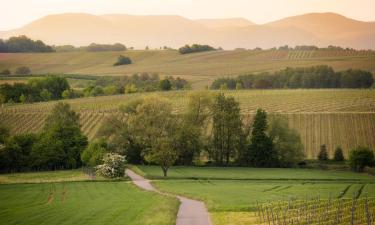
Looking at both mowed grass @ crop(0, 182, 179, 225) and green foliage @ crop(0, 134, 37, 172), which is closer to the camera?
mowed grass @ crop(0, 182, 179, 225)

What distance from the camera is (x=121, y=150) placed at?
86875mm

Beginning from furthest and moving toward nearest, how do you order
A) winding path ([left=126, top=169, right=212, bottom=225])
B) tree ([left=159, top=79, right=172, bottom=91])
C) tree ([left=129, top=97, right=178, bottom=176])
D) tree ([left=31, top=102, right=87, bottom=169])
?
1. tree ([left=159, top=79, right=172, bottom=91])
2. tree ([left=129, top=97, right=178, bottom=176])
3. tree ([left=31, top=102, right=87, bottom=169])
4. winding path ([left=126, top=169, right=212, bottom=225])

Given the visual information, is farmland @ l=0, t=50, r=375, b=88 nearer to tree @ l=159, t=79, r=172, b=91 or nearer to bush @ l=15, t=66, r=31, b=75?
bush @ l=15, t=66, r=31, b=75

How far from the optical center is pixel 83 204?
151ft

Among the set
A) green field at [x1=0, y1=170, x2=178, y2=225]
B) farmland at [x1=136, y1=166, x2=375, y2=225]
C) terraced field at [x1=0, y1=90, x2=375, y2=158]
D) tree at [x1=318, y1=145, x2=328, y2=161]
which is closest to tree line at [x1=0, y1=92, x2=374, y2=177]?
tree at [x1=318, y1=145, x2=328, y2=161]

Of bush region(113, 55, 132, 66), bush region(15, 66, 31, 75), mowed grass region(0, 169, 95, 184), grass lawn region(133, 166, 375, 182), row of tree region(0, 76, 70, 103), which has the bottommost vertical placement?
grass lawn region(133, 166, 375, 182)

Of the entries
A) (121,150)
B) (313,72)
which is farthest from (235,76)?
(121,150)

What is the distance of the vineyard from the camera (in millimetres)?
32844

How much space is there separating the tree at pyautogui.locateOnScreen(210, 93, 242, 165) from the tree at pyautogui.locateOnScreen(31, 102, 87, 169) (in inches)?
808

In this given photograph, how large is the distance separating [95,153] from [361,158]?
36924mm

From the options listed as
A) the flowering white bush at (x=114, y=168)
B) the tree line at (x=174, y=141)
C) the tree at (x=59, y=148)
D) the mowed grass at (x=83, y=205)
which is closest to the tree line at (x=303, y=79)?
the tree line at (x=174, y=141)

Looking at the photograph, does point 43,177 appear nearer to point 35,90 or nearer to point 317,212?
point 317,212

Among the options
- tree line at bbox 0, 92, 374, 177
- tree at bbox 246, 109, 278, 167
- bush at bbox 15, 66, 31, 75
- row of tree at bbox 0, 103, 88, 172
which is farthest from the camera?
bush at bbox 15, 66, 31, 75

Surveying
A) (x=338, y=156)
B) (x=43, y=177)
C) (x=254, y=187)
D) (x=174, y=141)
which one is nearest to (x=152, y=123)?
(x=174, y=141)
